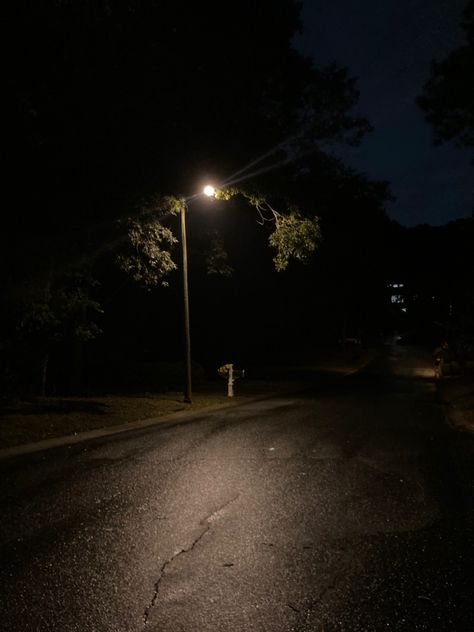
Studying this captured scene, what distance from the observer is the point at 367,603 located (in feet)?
13.6

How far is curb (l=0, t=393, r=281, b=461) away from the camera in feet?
34.9

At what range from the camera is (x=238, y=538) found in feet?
18.1

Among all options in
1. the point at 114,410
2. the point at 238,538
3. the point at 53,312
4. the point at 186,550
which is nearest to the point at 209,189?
the point at 53,312

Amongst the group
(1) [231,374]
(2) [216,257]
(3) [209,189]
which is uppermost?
(3) [209,189]

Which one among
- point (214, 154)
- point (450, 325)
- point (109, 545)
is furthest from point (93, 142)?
point (450, 325)

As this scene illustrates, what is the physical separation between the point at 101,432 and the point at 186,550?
820 cm

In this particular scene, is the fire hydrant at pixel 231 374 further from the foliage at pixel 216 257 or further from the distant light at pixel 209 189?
the distant light at pixel 209 189

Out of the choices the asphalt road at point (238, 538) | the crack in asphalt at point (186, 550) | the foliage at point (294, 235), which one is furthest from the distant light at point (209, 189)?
the crack in asphalt at point (186, 550)

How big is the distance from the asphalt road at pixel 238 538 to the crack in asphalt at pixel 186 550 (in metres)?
0.02

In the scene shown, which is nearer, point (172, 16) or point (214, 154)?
point (172, 16)

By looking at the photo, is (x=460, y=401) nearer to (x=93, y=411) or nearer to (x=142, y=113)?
(x=93, y=411)

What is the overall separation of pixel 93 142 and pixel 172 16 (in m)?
3.98

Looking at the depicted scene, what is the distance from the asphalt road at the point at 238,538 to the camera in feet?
13.1

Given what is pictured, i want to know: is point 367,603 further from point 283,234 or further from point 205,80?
point 283,234
